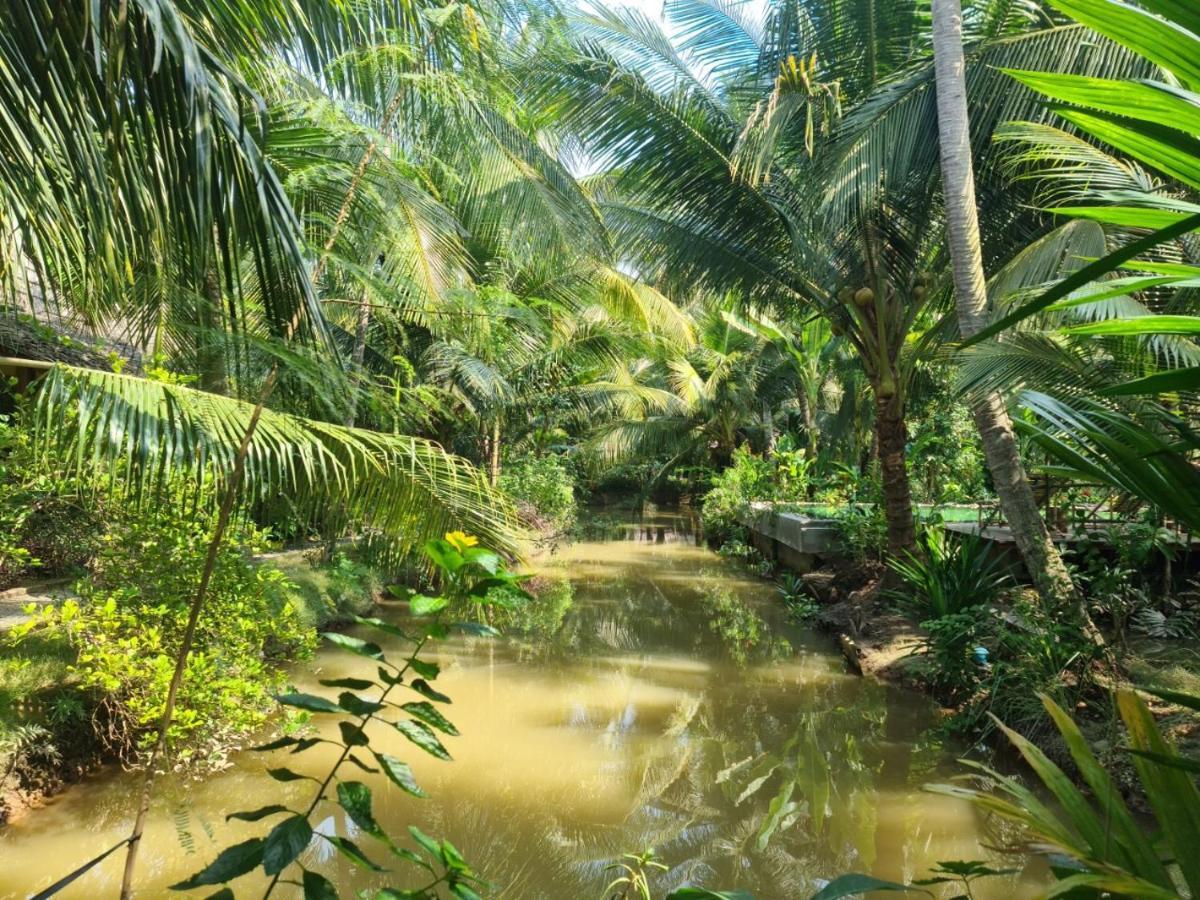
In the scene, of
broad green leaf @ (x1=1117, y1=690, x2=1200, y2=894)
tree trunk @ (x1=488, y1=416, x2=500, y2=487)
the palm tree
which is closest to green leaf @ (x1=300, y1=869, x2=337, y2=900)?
broad green leaf @ (x1=1117, y1=690, x2=1200, y2=894)

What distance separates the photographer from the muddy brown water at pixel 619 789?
3.44 metres

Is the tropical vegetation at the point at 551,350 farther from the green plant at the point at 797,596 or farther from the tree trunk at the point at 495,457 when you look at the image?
the tree trunk at the point at 495,457

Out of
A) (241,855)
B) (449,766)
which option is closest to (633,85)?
(449,766)

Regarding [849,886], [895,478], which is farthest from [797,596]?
[849,886]

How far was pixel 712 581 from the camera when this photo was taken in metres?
11.0

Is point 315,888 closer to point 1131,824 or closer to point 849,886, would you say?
point 849,886

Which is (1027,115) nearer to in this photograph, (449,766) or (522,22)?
(522,22)

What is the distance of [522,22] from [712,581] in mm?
7544

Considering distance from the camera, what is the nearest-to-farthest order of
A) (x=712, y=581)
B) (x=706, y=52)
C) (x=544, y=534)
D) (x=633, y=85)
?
(x=633, y=85)
(x=706, y=52)
(x=712, y=581)
(x=544, y=534)

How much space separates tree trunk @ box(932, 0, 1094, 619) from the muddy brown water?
162 cm

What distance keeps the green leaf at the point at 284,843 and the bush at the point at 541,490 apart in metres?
10.8

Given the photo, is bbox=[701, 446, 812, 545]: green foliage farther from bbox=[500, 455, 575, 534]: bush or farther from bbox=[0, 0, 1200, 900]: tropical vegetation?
bbox=[500, 455, 575, 534]: bush

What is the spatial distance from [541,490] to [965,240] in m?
8.50

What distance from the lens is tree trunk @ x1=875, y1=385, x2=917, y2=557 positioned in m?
7.34
